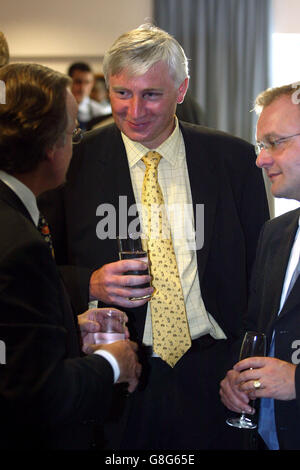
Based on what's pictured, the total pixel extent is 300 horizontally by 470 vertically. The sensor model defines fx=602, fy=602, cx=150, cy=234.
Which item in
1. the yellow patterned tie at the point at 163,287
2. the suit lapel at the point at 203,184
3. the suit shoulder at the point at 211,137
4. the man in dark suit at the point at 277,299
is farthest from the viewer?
the suit shoulder at the point at 211,137

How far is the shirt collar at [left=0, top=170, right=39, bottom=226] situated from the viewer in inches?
53.2

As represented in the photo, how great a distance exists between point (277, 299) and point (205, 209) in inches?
19.4

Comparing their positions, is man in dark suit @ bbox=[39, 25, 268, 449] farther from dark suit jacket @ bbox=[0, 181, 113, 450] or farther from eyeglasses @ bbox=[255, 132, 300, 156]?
dark suit jacket @ bbox=[0, 181, 113, 450]

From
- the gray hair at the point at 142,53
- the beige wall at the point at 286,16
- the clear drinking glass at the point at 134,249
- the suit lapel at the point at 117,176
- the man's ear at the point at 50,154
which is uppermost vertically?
the beige wall at the point at 286,16

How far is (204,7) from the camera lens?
643cm

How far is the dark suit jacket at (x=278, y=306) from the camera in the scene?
1.78 m

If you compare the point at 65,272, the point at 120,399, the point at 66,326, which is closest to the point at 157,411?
the point at 120,399

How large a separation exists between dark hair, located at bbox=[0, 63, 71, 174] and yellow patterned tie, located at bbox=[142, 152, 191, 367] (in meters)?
0.82

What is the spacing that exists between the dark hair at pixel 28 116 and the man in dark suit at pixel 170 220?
2.40 ft

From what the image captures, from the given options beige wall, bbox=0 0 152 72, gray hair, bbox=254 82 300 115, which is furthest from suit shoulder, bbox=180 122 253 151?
beige wall, bbox=0 0 152 72

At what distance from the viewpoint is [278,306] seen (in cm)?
189

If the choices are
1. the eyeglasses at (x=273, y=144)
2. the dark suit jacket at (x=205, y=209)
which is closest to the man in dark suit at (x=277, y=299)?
the eyeglasses at (x=273, y=144)

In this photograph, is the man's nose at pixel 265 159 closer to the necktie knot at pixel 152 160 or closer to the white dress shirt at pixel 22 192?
the necktie knot at pixel 152 160

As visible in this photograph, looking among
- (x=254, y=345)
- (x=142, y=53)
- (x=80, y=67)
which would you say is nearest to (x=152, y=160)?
(x=142, y=53)
